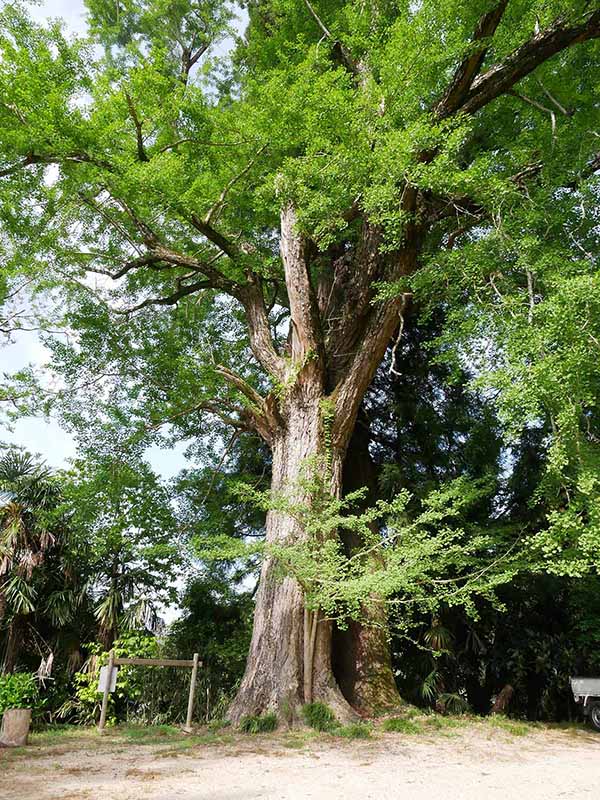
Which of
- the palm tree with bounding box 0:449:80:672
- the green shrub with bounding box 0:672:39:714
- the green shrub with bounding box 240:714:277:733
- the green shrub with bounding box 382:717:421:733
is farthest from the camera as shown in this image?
the palm tree with bounding box 0:449:80:672

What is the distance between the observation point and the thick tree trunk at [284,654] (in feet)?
22.9

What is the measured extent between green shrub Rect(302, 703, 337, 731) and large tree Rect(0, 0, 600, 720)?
16 centimetres

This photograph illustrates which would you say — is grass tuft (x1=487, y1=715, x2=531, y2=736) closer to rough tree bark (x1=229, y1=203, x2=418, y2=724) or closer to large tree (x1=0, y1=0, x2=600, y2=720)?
rough tree bark (x1=229, y1=203, x2=418, y2=724)

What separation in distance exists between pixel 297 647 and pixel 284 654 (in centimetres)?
19

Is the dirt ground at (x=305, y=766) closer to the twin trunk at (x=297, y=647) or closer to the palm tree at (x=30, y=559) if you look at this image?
the twin trunk at (x=297, y=647)

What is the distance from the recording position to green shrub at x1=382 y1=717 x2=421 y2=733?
6863 mm

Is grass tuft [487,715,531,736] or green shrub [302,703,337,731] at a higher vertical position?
green shrub [302,703,337,731]

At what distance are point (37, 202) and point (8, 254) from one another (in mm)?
1072

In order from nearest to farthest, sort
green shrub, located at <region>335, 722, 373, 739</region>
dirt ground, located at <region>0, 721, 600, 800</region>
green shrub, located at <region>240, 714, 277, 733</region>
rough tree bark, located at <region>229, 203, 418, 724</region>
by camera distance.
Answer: dirt ground, located at <region>0, 721, 600, 800</region>
green shrub, located at <region>335, 722, 373, 739</region>
green shrub, located at <region>240, 714, 277, 733</region>
rough tree bark, located at <region>229, 203, 418, 724</region>

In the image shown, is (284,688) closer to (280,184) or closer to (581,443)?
(581,443)

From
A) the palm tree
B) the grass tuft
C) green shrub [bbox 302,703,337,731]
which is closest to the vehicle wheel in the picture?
the grass tuft

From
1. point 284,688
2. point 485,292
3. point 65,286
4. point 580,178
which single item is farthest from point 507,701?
point 65,286

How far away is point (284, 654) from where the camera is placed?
23.8 feet

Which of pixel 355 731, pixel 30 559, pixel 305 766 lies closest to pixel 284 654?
pixel 355 731
